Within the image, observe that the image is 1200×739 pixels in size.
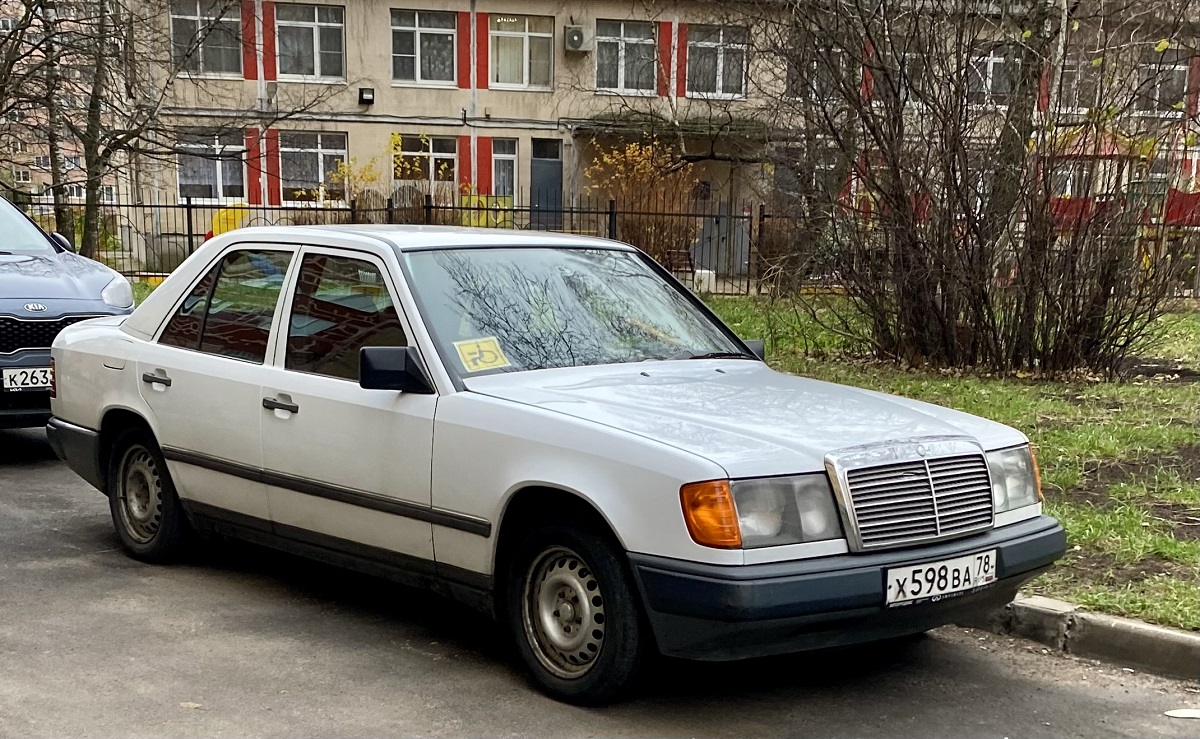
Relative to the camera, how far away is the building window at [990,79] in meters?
10.5

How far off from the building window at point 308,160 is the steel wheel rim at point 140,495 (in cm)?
2835

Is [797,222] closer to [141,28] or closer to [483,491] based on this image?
[483,491]

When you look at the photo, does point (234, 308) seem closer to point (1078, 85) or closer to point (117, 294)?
point (117, 294)

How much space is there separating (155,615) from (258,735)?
1476 mm

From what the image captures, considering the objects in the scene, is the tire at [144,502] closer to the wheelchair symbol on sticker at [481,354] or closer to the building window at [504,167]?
the wheelchair symbol on sticker at [481,354]

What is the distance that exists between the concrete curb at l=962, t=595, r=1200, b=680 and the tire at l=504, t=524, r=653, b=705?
6.27 feet

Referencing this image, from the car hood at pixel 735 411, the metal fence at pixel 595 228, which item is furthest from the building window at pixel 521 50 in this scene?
the car hood at pixel 735 411

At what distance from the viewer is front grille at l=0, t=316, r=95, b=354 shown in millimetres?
7574

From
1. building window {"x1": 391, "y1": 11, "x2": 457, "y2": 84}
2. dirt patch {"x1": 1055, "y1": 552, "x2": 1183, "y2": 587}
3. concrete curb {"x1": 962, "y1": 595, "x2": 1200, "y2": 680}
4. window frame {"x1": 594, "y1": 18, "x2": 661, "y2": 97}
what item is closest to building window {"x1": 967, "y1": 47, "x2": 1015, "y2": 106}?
dirt patch {"x1": 1055, "y1": 552, "x2": 1183, "y2": 587}

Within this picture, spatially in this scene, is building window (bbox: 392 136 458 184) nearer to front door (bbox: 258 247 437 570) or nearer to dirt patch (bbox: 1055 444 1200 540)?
dirt patch (bbox: 1055 444 1200 540)

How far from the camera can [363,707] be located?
13.0 ft

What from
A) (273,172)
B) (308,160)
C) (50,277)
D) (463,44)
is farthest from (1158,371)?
(308,160)

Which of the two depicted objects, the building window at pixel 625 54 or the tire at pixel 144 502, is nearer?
the tire at pixel 144 502

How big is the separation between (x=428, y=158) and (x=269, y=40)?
5423 mm
